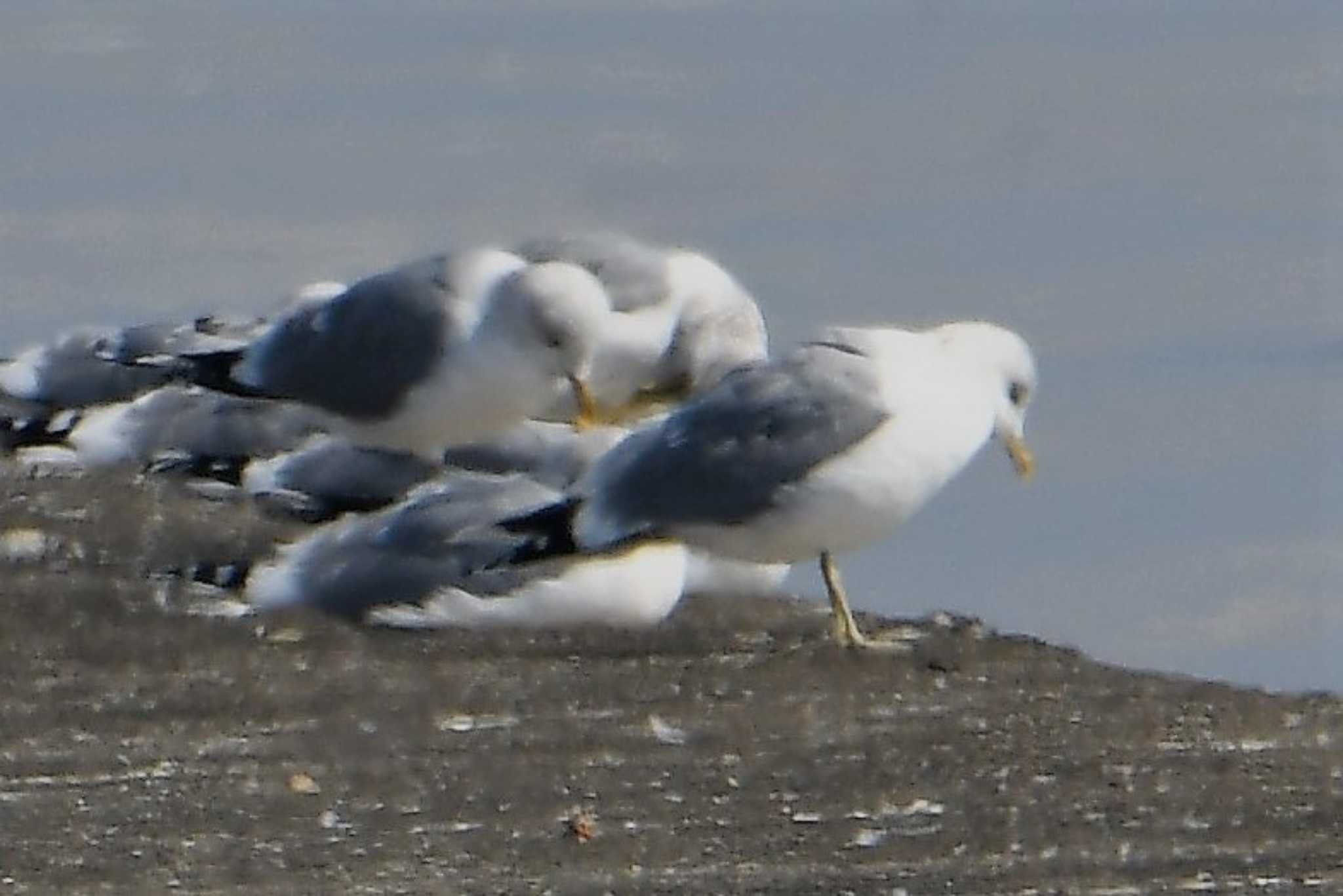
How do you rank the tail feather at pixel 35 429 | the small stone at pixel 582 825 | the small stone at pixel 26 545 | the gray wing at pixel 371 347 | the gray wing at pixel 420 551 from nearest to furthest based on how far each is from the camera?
the small stone at pixel 582 825 → the gray wing at pixel 420 551 → the small stone at pixel 26 545 → the gray wing at pixel 371 347 → the tail feather at pixel 35 429

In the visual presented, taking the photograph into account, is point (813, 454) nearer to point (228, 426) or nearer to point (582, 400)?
point (582, 400)

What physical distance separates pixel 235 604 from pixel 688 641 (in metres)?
1.06

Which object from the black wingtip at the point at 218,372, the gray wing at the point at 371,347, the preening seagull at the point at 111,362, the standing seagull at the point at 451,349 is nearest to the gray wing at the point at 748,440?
the standing seagull at the point at 451,349

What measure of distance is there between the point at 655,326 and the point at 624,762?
4.30 metres

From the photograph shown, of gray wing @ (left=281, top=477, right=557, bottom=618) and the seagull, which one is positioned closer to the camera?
gray wing @ (left=281, top=477, right=557, bottom=618)

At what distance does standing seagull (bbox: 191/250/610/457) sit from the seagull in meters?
0.18

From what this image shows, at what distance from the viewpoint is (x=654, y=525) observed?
6961 millimetres

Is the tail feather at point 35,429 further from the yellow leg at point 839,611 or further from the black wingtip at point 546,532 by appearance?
the yellow leg at point 839,611

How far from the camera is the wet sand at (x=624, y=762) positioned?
449 centimetres

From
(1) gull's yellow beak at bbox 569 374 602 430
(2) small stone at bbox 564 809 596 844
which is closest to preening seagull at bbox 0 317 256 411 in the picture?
(1) gull's yellow beak at bbox 569 374 602 430

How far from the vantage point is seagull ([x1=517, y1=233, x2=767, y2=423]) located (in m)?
9.48

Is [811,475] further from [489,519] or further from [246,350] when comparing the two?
[246,350]

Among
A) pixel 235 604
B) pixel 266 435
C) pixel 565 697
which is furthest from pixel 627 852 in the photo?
pixel 266 435

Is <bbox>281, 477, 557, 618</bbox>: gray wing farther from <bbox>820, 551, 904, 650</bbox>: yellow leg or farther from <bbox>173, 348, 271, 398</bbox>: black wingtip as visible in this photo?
<bbox>173, 348, 271, 398</bbox>: black wingtip
